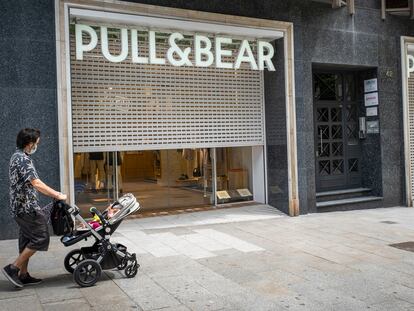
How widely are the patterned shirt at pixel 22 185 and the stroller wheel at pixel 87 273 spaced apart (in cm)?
88

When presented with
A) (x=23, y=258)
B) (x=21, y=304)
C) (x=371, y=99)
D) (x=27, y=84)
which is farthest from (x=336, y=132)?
(x=21, y=304)

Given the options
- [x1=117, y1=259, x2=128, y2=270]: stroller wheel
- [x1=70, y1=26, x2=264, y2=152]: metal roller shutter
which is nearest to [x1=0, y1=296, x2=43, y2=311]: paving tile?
[x1=117, y1=259, x2=128, y2=270]: stroller wheel

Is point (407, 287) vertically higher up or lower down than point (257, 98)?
lower down

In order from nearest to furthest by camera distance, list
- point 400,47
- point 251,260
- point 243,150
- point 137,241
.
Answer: point 251,260 < point 137,241 < point 243,150 < point 400,47

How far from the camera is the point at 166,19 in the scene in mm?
9609

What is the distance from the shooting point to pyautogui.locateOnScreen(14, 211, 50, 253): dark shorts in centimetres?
559

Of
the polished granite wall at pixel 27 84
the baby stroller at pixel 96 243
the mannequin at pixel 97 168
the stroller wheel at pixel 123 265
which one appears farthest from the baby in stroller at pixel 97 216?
the mannequin at pixel 97 168

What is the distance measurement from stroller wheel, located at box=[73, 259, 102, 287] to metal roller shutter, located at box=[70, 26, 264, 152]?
157 inches

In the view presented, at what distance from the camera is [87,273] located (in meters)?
5.70

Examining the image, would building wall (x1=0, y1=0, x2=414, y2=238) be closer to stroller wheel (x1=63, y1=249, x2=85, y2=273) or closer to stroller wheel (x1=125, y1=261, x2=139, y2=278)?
stroller wheel (x1=63, y1=249, x2=85, y2=273)

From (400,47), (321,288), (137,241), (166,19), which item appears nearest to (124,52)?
(166,19)

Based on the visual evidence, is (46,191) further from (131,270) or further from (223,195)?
(223,195)

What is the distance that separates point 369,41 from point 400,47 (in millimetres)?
1100

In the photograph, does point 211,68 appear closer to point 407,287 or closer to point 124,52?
point 124,52
